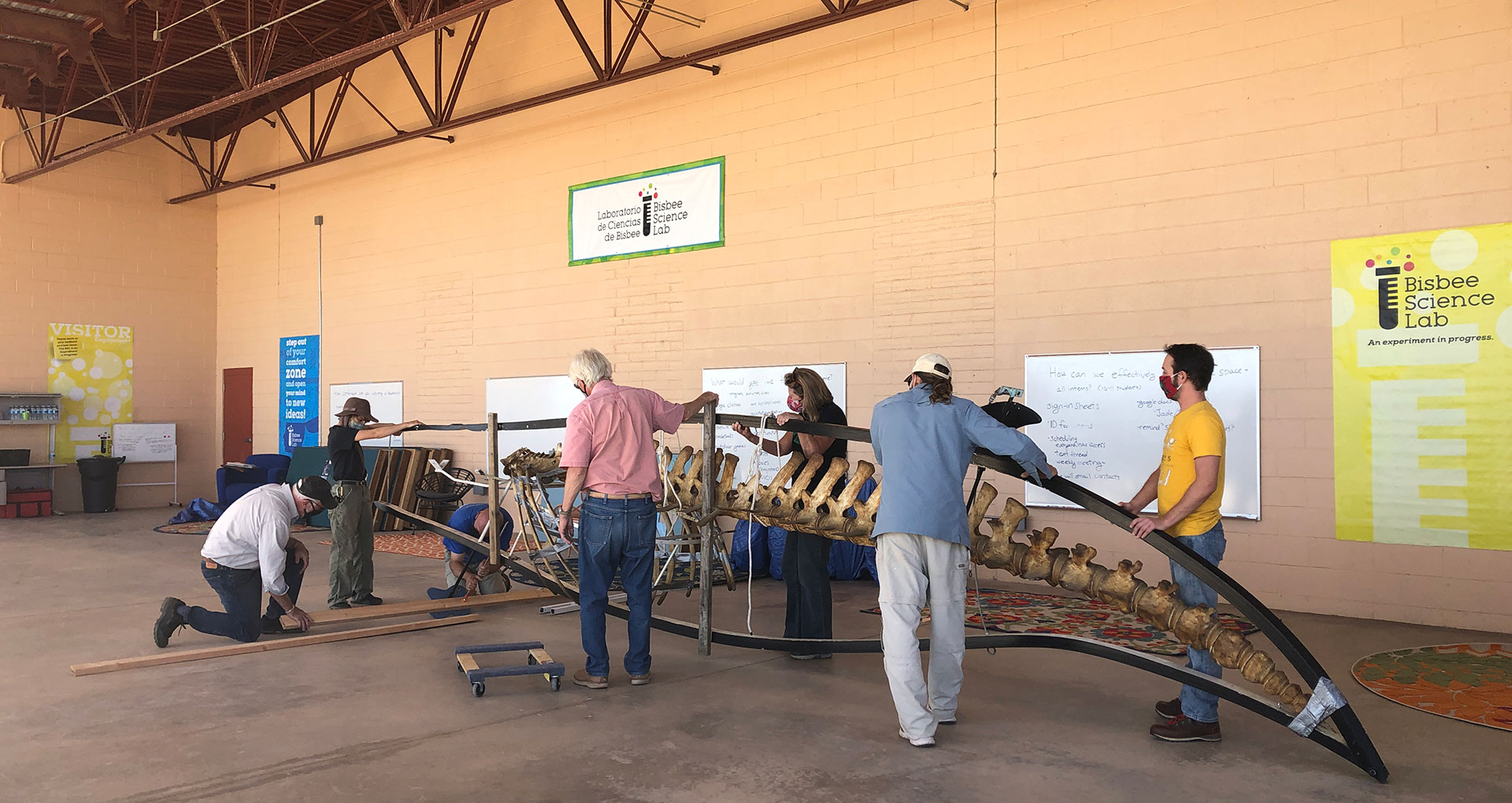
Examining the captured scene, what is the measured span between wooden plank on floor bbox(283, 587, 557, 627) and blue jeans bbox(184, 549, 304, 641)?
0.46 metres

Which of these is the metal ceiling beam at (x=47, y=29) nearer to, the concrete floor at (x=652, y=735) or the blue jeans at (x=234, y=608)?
the concrete floor at (x=652, y=735)

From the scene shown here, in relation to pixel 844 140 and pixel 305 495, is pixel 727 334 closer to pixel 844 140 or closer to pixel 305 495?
pixel 844 140

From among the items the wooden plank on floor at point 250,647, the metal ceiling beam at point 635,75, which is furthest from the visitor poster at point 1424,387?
the wooden plank on floor at point 250,647

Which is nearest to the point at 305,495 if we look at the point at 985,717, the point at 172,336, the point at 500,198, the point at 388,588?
the point at 388,588

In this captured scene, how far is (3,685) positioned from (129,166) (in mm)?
12544

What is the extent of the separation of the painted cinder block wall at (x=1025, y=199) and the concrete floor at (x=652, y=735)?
6.36ft

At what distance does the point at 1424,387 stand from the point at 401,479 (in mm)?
10347

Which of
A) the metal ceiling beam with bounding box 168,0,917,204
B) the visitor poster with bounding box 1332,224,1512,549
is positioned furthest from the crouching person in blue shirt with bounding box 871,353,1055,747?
the metal ceiling beam with bounding box 168,0,917,204

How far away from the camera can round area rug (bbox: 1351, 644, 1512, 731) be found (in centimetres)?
458

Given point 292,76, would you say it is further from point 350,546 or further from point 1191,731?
point 1191,731

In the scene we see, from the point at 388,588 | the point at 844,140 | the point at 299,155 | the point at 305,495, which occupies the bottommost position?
the point at 388,588

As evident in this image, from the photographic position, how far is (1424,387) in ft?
20.7

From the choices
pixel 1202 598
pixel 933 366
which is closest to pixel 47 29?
pixel 933 366

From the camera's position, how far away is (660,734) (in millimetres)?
4281
